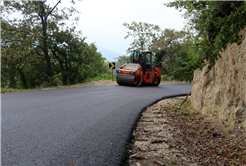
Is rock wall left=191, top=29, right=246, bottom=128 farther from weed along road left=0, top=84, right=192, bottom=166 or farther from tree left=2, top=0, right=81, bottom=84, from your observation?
tree left=2, top=0, right=81, bottom=84

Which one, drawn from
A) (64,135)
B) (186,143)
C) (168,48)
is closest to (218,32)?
(186,143)

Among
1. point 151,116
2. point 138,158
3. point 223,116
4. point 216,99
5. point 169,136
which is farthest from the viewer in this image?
point 151,116

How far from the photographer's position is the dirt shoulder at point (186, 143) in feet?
9.86

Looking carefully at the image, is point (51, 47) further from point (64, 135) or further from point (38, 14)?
point (64, 135)

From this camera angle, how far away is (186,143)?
3760mm

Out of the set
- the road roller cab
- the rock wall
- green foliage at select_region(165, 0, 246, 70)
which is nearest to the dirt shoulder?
the rock wall

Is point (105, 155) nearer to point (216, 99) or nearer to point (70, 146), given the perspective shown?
point (70, 146)

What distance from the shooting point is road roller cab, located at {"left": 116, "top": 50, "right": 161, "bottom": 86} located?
14.3m

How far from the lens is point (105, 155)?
310cm

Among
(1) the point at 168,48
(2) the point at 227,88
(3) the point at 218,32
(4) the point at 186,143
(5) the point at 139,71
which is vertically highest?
(1) the point at 168,48

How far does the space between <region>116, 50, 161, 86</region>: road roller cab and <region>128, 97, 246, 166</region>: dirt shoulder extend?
8.86m

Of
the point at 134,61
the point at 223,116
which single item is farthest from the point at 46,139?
the point at 134,61

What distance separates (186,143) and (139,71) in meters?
11.0

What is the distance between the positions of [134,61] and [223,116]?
467 inches
